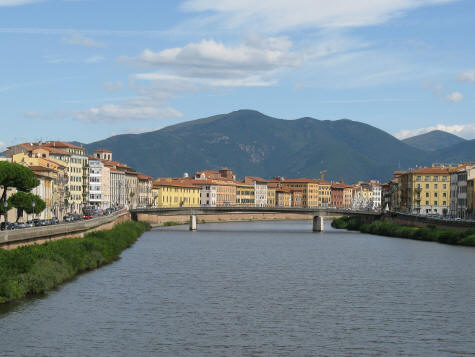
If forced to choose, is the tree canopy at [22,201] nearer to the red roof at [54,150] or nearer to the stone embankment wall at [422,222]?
the stone embankment wall at [422,222]

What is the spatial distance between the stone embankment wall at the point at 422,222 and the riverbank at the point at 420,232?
3.13 ft

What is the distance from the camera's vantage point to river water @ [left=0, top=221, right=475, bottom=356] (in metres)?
38.1

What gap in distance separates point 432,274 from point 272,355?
107 ft

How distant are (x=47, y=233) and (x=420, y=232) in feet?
194

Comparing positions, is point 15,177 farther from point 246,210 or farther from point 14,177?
point 246,210

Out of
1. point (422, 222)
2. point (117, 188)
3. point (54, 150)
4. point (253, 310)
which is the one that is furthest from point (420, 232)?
point (117, 188)

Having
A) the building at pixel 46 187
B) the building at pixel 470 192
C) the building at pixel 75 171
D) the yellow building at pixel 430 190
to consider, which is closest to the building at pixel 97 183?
the building at pixel 75 171

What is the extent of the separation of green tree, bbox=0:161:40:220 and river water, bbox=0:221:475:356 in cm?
2039

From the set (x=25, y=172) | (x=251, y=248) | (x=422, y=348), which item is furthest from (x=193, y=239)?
(x=422, y=348)

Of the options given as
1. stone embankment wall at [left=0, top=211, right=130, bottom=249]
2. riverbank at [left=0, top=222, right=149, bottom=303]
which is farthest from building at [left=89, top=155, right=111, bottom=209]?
riverbank at [left=0, top=222, right=149, bottom=303]

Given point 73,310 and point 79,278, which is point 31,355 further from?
point 79,278

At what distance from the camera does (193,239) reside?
115 metres

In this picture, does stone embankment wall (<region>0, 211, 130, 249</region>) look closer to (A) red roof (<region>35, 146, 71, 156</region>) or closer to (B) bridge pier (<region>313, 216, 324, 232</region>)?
(B) bridge pier (<region>313, 216, 324, 232</region>)

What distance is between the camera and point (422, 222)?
120500mm
